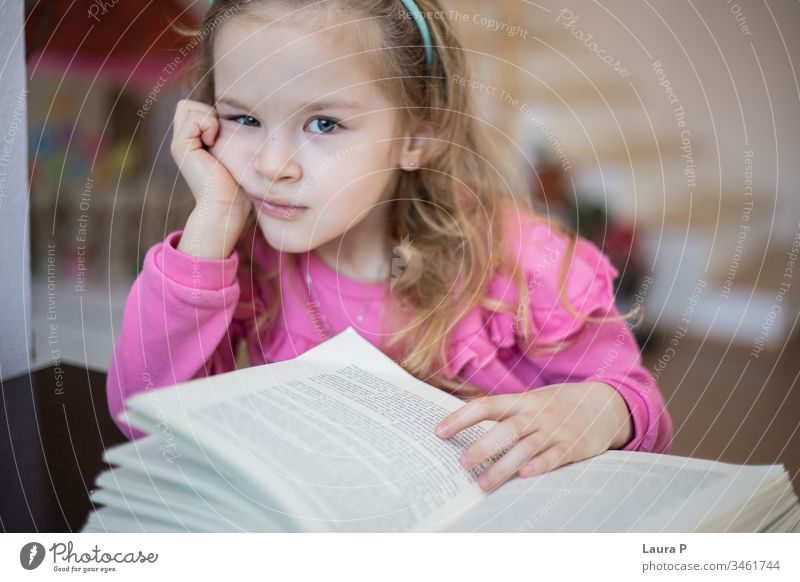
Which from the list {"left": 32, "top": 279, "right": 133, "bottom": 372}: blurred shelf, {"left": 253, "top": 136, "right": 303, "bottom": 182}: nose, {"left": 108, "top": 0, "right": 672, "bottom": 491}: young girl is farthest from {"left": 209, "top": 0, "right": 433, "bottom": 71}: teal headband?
{"left": 32, "top": 279, "right": 133, "bottom": 372}: blurred shelf

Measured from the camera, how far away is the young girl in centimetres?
56

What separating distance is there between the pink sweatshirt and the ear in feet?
0.31

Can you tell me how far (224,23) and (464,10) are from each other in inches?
7.4

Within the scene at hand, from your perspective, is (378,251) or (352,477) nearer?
(352,477)

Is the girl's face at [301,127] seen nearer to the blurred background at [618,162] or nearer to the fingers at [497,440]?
the blurred background at [618,162]

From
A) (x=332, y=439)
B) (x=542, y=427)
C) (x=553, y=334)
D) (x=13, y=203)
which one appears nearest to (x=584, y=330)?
(x=553, y=334)

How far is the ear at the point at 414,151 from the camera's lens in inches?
24.5

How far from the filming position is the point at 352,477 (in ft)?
1.60

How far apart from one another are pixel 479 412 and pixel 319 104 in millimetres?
262

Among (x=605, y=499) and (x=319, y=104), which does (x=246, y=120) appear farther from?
(x=605, y=499)

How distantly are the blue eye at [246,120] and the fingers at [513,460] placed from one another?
1.03ft

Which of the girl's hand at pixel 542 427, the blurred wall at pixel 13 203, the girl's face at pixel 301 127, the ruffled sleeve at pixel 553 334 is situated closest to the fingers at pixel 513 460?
the girl's hand at pixel 542 427
